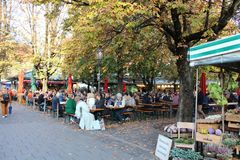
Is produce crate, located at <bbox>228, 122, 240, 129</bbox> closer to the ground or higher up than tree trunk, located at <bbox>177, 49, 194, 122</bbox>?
closer to the ground

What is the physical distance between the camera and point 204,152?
8.33m

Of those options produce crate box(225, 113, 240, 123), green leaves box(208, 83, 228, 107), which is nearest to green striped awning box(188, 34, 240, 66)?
green leaves box(208, 83, 228, 107)

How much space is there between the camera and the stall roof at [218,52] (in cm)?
656

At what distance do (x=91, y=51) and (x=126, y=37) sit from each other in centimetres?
293

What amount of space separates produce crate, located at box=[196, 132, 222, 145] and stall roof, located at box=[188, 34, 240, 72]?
5.48 feet

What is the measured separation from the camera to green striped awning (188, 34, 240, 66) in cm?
656

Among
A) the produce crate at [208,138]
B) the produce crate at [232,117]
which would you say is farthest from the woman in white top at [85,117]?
the produce crate at [232,117]

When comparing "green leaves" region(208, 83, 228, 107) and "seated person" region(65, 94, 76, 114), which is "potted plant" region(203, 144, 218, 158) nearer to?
"green leaves" region(208, 83, 228, 107)

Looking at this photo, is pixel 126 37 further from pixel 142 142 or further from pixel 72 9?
pixel 142 142

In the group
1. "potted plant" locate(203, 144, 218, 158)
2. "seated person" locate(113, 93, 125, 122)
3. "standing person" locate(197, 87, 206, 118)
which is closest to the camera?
"potted plant" locate(203, 144, 218, 158)

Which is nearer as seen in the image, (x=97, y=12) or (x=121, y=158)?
(x=121, y=158)

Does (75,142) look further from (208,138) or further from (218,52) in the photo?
(218,52)

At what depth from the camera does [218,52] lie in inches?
275

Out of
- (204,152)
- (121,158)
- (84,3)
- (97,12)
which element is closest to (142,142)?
(121,158)
